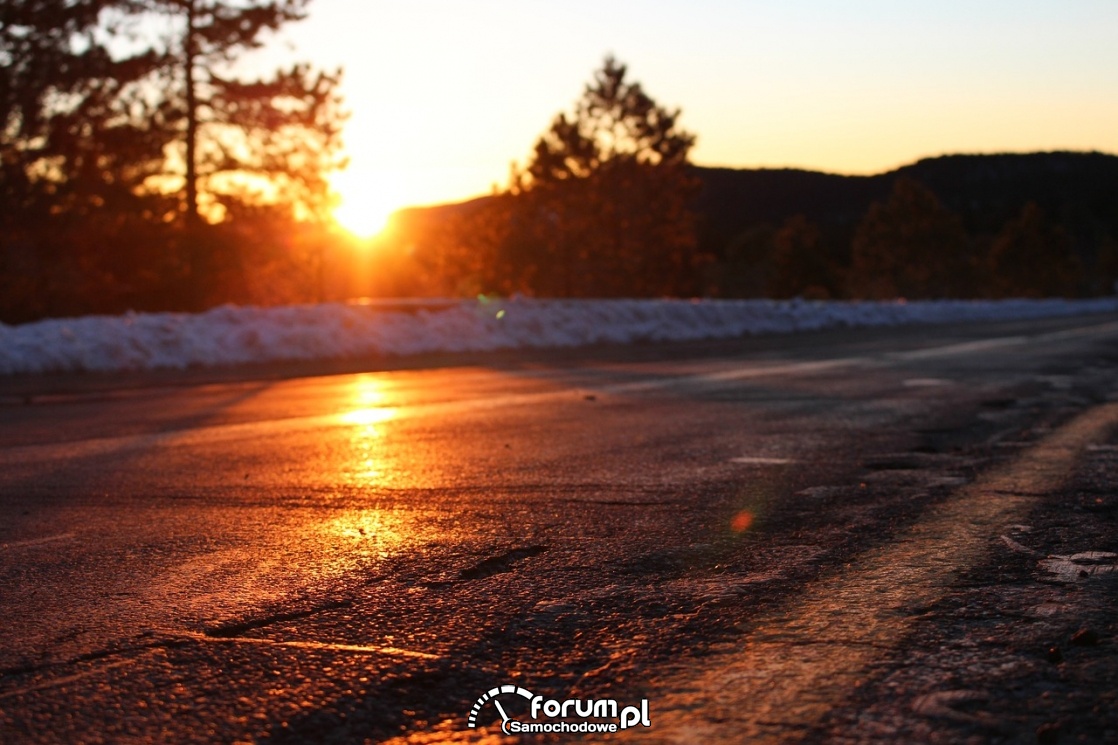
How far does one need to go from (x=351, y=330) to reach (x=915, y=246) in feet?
296

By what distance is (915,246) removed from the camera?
103 m

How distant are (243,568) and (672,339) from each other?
22.6 meters

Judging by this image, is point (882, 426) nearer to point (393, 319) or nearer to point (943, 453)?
point (943, 453)

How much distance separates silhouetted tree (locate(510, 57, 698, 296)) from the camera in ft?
199

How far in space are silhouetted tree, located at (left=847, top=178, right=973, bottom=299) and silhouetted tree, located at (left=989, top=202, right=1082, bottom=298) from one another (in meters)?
11.6

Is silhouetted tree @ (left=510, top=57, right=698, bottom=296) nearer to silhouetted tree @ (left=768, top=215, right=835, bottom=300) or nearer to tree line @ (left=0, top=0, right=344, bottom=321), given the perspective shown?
tree line @ (left=0, top=0, right=344, bottom=321)

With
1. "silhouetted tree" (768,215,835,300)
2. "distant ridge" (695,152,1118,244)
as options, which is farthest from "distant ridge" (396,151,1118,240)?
"silhouetted tree" (768,215,835,300)

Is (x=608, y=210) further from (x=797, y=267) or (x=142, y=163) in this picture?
(x=797, y=267)

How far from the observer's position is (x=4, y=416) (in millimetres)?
10320

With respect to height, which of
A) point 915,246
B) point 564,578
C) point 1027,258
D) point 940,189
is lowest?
point 564,578

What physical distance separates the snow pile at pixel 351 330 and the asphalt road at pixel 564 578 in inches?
301

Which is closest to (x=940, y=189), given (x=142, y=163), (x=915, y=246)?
(x=915, y=246)

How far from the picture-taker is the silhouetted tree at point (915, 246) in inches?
4055

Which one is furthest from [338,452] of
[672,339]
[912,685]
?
[672,339]
